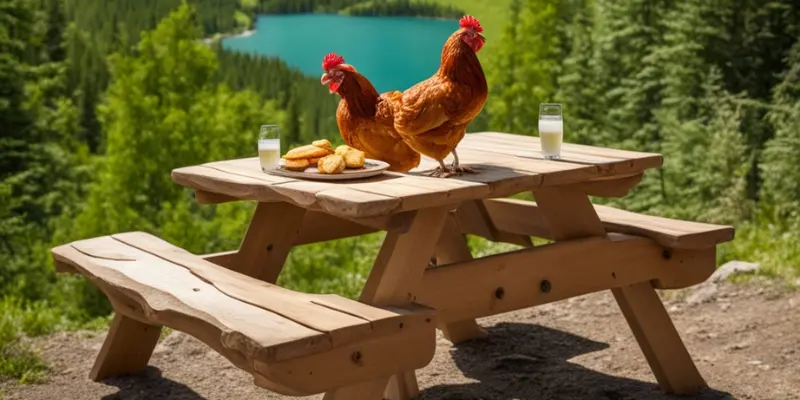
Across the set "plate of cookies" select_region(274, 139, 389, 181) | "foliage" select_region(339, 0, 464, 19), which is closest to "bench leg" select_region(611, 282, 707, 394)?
"plate of cookies" select_region(274, 139, 389, 181)

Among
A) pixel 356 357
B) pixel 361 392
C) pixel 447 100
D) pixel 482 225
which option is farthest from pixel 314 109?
pixel 356 357

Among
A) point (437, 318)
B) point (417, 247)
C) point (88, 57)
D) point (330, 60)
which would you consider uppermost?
point (330, 60)

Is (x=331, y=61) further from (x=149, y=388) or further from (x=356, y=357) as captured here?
(x=149, y=388)

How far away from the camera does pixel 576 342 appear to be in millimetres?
4496

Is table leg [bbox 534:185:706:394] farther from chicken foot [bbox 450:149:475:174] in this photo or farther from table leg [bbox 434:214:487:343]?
table leg [bbox 434:214:487:343]

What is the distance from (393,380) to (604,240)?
2.99 ft

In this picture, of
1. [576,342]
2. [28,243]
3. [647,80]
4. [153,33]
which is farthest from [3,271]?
[576,342]

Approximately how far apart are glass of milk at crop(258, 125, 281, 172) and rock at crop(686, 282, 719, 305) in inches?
97.7

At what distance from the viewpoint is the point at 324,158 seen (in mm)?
3256

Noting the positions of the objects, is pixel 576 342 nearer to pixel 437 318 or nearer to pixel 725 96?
pixel 437 318

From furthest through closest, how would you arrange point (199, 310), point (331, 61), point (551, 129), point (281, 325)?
point (551, 129), point (331, 61), point (199, 310), point (281, 325)

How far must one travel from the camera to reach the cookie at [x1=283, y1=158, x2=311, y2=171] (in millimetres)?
3277

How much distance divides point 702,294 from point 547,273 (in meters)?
1.95

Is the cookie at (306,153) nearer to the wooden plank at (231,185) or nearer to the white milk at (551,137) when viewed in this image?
the wooden plank at (231,185)
